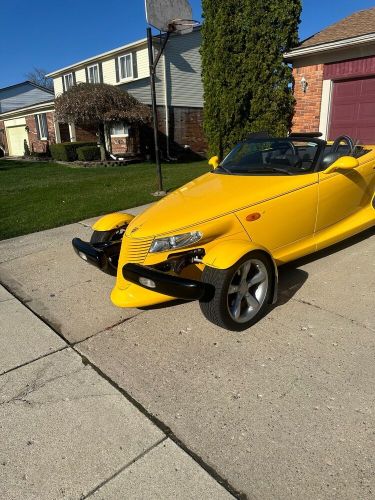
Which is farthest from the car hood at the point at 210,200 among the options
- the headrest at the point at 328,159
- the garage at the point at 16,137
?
the garage at the point at 16,137

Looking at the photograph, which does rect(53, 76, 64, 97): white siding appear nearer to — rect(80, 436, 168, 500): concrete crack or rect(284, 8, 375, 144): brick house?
rect(284, 8, 375, 144): brick house

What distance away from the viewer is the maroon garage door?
367 inches

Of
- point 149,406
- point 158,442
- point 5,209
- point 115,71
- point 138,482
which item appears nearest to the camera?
point 138,482

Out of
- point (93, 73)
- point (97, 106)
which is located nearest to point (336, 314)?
point (97, 106)

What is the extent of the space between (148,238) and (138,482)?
1790 mm

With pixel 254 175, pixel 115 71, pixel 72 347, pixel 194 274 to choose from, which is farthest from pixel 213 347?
pixel 115 71

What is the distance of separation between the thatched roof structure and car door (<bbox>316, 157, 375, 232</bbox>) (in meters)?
13.9

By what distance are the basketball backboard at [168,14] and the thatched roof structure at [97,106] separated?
816 cm

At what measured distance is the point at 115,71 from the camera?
71.7 feet

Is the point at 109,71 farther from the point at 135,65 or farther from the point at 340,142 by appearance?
the point at 340,142

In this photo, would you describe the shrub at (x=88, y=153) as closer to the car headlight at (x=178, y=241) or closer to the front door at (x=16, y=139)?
the front door at (x=16, y=139)

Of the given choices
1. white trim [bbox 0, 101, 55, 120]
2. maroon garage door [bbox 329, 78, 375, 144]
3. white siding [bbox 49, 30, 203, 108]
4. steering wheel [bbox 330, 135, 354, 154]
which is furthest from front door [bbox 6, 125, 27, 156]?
steering wheel [bbox 330, 135, 354, 154]

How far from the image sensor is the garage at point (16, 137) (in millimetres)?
27031

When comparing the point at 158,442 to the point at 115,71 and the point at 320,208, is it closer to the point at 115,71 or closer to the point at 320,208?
the point at 320,208
